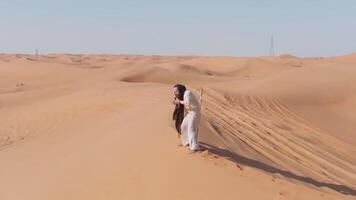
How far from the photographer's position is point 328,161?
1127 centimetres

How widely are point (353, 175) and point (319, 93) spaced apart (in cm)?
1171

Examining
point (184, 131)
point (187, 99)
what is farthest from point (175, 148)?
point (187, 99)

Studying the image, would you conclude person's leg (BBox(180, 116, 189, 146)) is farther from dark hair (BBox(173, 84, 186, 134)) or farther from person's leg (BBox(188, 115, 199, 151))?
dark hair (BBox(173, 84, 186, 134))

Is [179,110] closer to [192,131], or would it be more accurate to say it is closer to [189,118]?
[189,118]

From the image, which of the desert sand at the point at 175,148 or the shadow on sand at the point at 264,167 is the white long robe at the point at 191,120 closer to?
the desert sand at the point at 175,148

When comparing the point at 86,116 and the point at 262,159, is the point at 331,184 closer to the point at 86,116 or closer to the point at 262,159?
the point at 262,159

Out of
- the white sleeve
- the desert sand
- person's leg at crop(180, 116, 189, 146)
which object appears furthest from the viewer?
person's leg at crop(180, 116, 189, 146)

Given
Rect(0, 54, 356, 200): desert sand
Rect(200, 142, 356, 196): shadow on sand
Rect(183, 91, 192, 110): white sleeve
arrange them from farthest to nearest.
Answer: Rect(200, 142, 356, 196): shadow on sand
Rect(183, 91, 192, 110): white sleeve
Rect(0, 54, 356, 200): desert sand

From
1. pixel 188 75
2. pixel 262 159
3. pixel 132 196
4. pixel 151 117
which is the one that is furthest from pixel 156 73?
pixel 132 196

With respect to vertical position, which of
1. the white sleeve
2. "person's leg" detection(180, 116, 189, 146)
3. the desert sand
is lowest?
the desert sand

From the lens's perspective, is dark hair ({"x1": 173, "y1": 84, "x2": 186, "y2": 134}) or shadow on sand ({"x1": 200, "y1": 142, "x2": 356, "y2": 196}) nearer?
dark hair ({"x1": 173, "y1": 84, "x2": 186, "y2": 134})

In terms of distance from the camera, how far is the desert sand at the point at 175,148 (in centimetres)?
734

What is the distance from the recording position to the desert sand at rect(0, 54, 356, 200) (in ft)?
24.1

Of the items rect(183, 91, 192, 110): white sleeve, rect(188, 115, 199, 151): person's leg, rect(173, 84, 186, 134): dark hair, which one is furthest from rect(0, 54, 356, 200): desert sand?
rect(183, 91, 192, 110): white sleeve
